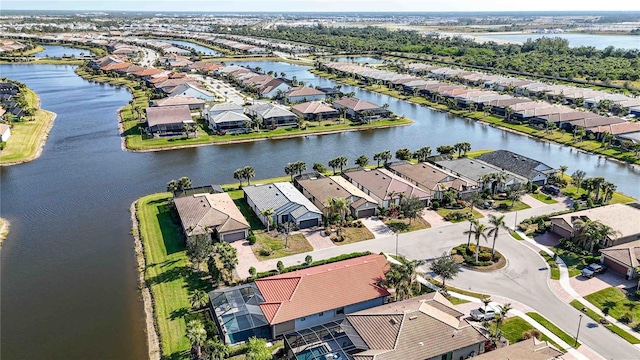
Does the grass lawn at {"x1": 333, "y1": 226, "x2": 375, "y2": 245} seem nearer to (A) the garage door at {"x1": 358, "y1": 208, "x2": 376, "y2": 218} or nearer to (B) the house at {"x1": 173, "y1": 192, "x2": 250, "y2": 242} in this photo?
(A) the garage door at {"x1": 358, "y1": 208, "x2": 376, "y2": 218}

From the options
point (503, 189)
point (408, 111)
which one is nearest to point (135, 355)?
Result: point (503, 189)

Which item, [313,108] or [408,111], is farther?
A: [408,111]

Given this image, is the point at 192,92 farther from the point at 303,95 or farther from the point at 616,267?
the point at 616,267

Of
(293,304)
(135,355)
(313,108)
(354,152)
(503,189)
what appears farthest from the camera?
(313,108)

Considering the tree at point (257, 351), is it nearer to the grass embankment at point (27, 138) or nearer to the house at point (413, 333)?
the house at point (413, 333)

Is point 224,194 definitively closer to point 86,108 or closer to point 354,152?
point 354,152

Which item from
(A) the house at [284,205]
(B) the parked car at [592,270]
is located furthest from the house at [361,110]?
(B) the parked car at [592,270]

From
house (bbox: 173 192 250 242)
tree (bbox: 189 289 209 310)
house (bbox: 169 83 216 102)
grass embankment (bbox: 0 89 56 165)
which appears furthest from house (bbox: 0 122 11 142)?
tree (bbox: 189 289 209 310)
